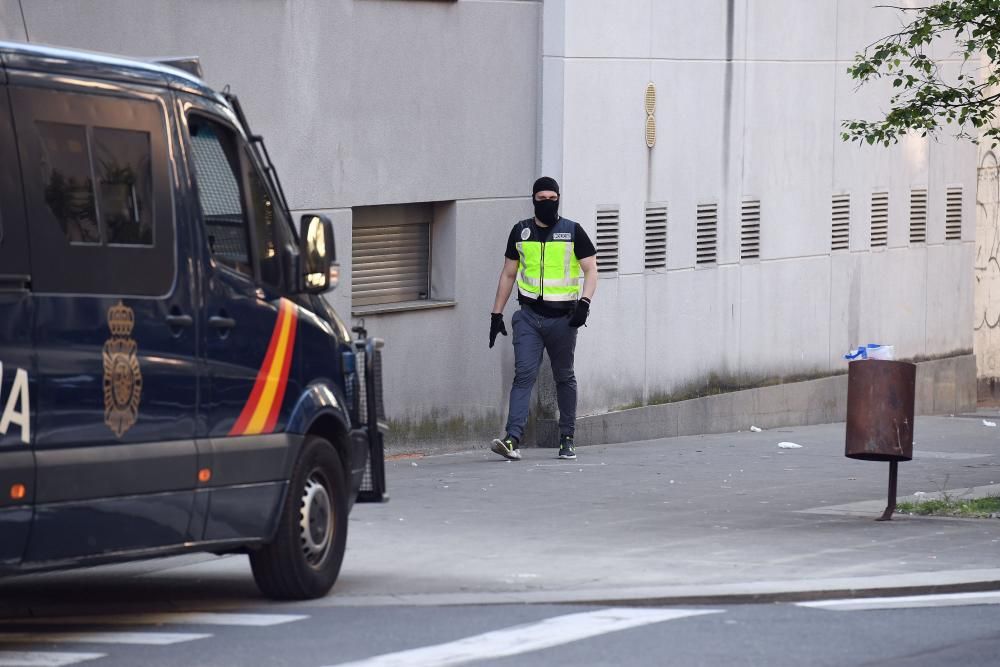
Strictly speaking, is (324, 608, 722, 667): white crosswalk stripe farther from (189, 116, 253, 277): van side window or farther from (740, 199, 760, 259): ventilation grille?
(740, 199, 760, 259): ventilation grille

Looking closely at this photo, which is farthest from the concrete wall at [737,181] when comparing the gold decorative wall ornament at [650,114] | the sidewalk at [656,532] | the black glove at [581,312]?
the sidewalk at [656,532]

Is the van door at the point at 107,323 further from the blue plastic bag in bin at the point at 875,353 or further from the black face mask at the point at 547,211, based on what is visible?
the black face mask at the point at 547,211

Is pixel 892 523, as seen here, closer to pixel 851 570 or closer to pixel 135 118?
pixel 851 570

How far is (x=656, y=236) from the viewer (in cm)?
1894

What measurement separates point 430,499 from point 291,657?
5.39 metres

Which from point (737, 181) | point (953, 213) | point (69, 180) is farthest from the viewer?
point (953, 213)

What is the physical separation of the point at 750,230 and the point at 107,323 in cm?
1332

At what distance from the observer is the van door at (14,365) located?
713cm

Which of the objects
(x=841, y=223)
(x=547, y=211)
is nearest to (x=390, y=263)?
(x=547, y=211)

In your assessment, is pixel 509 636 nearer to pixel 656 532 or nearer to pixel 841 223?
pixel 656 532

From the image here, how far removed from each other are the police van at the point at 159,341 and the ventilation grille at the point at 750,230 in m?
11.1

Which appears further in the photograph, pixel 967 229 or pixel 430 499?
pixel 967 229

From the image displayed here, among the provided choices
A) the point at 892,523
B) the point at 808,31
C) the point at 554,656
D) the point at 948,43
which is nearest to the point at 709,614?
the point at 554,656

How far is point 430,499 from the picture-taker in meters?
13.0
